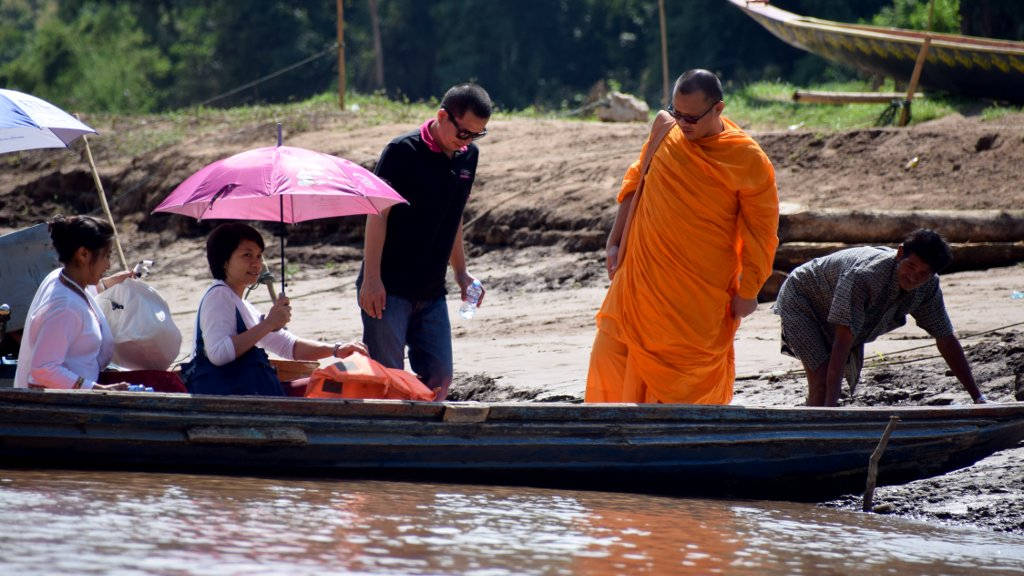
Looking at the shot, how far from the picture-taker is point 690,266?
207 inches

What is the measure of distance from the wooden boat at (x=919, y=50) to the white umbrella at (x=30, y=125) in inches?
374

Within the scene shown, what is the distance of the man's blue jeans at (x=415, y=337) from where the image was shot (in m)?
5.25

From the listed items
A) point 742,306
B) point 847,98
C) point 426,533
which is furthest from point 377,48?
point 426,533

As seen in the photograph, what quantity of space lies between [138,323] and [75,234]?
0.63 metres

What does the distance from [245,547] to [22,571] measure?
2.05 ft

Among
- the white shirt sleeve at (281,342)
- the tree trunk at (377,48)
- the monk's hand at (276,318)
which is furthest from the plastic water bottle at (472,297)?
the tree trunk at (377,48)

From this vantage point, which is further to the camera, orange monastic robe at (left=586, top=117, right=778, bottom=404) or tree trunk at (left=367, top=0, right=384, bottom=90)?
tree trunk at (left=367, top=0, right=384, bottom=90)

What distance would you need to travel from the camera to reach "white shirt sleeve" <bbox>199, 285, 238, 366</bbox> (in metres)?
4.79

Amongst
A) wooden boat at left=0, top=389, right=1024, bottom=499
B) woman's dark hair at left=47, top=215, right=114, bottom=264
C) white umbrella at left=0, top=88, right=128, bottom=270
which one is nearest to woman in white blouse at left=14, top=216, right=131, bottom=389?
woman's dark hair at left=47, top=215, right=114, bottom=264

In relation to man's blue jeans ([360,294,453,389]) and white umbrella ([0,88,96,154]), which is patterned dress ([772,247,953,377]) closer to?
man's blue jeans ([360,294,453,389])

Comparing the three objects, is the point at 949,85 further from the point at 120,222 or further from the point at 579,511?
the point at 579,511

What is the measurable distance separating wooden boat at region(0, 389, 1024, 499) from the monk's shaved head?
46.0 inches

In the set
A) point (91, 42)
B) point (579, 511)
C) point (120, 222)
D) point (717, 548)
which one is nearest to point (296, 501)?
point (579, 511)

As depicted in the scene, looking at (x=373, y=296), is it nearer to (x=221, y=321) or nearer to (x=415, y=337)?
(x=415, y=337)
